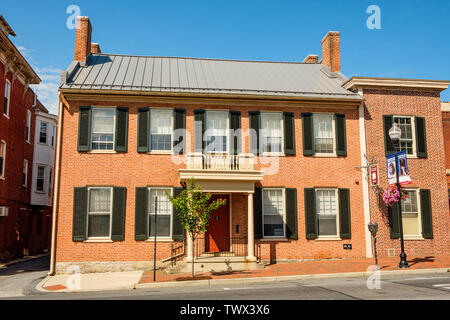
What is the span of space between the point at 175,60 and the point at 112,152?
693 centimetres

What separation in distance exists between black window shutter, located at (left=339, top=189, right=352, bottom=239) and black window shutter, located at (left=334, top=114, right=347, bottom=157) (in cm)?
172

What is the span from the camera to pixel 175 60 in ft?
69.4

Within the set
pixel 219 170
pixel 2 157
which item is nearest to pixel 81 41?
pixel 2 157

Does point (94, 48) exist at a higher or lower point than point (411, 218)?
higher

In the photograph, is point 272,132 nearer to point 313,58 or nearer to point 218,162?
point 218,162

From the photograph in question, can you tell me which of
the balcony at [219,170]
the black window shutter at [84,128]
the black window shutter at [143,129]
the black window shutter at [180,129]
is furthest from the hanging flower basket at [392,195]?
the black window shutter at [84,128]

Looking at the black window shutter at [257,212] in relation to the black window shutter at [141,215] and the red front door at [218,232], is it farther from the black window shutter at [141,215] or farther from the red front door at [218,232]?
the black window shutter at [141,215]

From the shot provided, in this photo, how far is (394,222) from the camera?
17484 millimetres

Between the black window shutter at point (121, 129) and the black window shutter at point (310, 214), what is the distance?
7936 millimetres

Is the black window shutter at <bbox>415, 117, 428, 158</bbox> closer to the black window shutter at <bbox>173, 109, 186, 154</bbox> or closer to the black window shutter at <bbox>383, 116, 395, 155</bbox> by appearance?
the black window shutter at <bbox>383, 116, 395, 155</bbox>

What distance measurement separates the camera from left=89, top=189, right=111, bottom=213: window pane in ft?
53.7

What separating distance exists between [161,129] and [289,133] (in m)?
5.54
